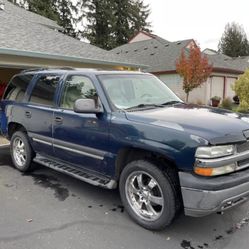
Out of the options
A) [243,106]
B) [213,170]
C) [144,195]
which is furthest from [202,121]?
[243,106]

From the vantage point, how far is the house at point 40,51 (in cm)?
1048

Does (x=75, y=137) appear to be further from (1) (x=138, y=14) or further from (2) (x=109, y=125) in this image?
(1) (x=138, y=14)

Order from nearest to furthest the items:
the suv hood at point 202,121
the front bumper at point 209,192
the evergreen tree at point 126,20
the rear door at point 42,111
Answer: the front bumper at point 209,192 < the suv hood at point 202,121 < the rear door at point 42,111 < the evergreen tree at point 126,20

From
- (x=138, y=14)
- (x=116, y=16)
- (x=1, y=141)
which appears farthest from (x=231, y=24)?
(x=1, y=141)

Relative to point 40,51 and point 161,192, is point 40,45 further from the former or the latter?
point 161,192

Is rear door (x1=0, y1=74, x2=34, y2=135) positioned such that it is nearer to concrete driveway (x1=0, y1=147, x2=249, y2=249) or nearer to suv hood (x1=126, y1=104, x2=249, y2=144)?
concrete driveway (x1=0, y1=147, x2=249, y2=249)

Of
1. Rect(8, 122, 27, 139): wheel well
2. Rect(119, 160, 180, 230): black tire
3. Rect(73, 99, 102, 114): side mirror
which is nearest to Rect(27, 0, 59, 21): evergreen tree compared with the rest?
Rect(8, 122, 27, 139): wheel well

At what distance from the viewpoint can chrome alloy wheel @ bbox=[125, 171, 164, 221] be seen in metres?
4.04

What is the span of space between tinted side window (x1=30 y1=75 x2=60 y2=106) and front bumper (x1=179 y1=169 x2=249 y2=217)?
2827mm

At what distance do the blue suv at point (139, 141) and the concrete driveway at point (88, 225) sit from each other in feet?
0.90

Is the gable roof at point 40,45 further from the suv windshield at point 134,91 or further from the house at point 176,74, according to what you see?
the house at point 176,74

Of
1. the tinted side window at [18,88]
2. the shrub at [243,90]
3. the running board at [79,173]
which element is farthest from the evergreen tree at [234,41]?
the running board at [79,173]

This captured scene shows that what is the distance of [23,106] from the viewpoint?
6.14 m

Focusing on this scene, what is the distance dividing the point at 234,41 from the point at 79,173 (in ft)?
188
